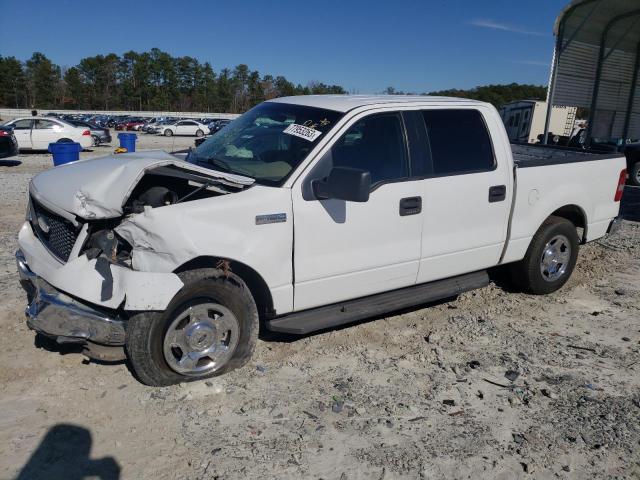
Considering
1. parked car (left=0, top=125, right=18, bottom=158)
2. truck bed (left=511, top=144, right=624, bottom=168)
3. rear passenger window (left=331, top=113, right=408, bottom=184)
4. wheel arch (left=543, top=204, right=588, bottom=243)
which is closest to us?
rear passenger window (left=331, top=113, right=408, bottom=184)

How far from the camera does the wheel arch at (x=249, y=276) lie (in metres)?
3.59

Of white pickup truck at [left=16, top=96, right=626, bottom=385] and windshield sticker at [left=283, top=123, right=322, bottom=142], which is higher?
windshield sticker at [left=283, top=123, right=322, bottom=142]

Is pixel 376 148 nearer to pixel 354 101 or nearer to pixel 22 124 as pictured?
pixel 354 101

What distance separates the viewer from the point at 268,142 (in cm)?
427

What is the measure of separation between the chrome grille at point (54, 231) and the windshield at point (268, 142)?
115 centimetres

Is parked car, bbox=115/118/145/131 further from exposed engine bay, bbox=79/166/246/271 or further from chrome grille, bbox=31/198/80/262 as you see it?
exposed engine bay, bbox=79/166/246/271

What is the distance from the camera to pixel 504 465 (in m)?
3.06

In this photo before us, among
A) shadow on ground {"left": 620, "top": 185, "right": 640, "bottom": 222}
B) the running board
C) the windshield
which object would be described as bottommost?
shadow on ground {"left": 620, "top": 185, "right": 640, "bottom": 222}

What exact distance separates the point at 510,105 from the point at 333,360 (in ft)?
122

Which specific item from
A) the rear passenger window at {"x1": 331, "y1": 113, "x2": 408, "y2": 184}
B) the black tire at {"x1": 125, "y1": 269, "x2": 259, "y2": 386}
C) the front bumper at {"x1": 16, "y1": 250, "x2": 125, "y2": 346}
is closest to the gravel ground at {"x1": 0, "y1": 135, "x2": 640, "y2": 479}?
the black tire at {"x1": 125, "y1": 269, "x2": 259, "y2": 386}

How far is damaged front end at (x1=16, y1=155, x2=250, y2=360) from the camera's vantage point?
130 inches

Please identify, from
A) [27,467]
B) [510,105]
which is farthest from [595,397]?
[510,105]

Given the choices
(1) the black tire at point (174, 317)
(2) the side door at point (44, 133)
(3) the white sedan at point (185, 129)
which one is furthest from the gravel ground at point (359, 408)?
(3) the white sedan at point (185, 129)

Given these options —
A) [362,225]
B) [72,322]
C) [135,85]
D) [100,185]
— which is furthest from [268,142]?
[135,85]
